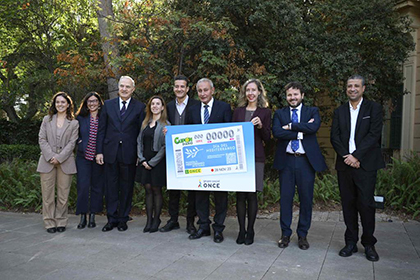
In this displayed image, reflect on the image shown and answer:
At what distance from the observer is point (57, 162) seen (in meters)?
5.82

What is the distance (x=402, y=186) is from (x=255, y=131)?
3.74 m

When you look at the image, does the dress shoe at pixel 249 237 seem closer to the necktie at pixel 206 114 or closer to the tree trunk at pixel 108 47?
the necktie at pixel 206 114

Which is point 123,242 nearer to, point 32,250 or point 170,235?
point 170,235

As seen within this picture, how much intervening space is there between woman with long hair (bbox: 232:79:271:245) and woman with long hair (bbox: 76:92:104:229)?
7.85ft

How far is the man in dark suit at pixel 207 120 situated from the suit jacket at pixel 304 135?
78 cm

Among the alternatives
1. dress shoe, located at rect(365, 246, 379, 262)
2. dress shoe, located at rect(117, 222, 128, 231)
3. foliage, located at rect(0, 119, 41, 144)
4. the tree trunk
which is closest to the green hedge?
foliage, located at rect(0, 119, 41, 144)

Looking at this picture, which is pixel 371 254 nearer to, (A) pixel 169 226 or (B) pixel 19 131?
(A) pixel 169 226

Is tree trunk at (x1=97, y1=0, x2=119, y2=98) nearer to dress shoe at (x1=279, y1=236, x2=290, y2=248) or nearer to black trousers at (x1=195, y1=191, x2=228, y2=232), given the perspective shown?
black trousers at (x1=195, y1=191, x2=228, y2=232)

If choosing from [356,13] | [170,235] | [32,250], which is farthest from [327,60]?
[32,250]

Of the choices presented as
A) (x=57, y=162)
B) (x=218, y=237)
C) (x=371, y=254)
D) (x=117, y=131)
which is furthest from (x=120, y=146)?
(x=371, y=254)

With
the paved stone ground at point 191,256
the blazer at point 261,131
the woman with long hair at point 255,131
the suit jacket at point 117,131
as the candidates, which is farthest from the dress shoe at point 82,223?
the blazer at point 261,131

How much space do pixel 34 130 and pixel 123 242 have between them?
50.1 feet

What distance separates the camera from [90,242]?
5.23m

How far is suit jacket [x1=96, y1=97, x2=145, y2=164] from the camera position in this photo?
5.75 meters
